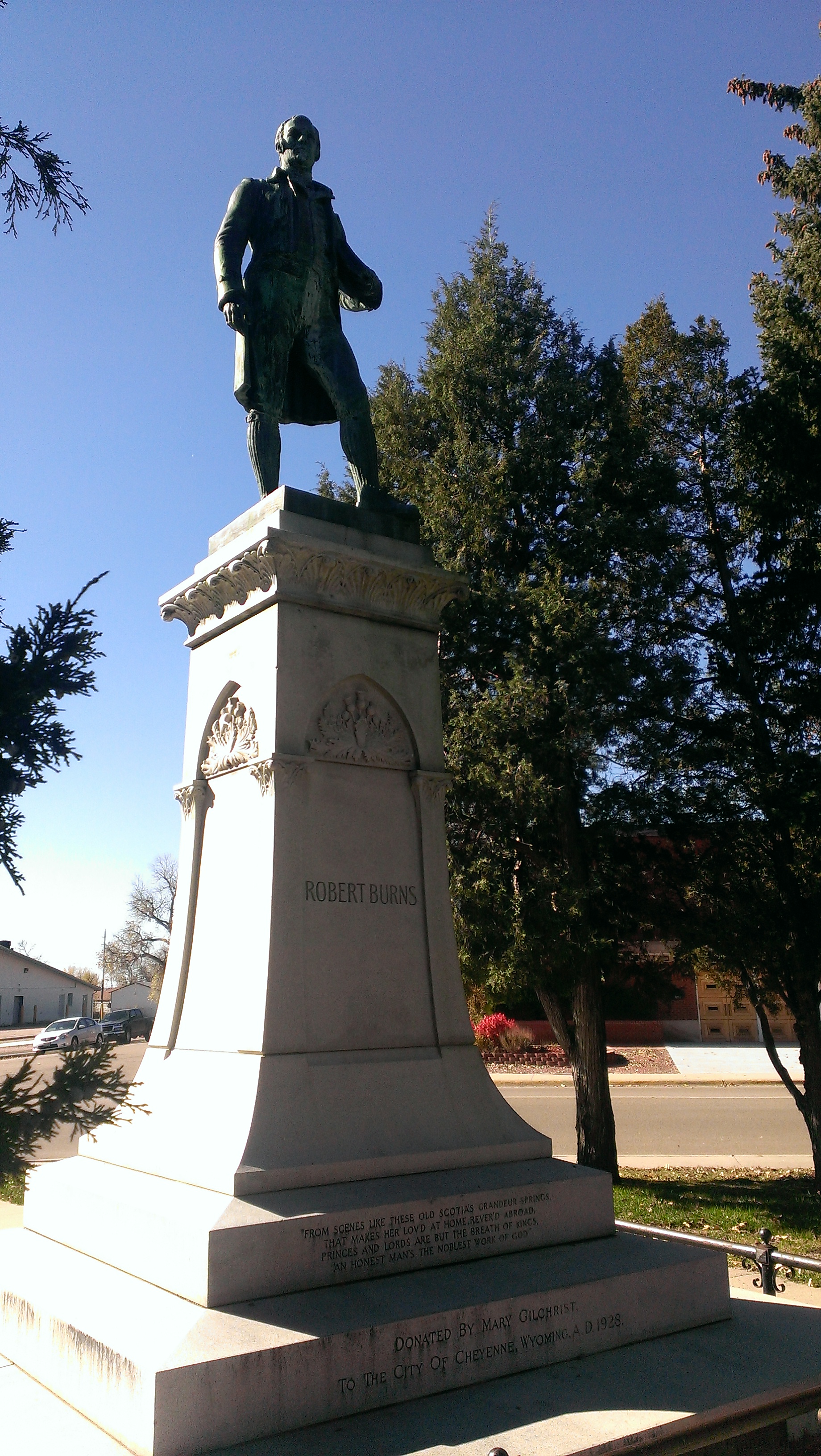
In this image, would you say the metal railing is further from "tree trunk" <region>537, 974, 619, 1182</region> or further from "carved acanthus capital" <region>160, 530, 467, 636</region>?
"tree trunk" <region>537, 974, 619, 1182</region>

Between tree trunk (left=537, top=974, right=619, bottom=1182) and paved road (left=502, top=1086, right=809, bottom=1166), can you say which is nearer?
tree trunk (left=537, top=974, right=619, bottom=1182)

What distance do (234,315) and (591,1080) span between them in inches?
420

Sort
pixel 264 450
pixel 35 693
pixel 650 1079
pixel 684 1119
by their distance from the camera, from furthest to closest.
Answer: pixel 650 1079, pixel 684 1119, pixel 264 450, pixel 35 693

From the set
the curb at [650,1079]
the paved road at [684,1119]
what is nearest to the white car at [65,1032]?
the curb at [650,1079]

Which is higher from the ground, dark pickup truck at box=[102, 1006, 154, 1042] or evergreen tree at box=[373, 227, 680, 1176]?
evergreen tree at box=[373, 227, 680, 1176]

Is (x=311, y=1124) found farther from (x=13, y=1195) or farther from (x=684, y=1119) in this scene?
(x=684, y=1119)

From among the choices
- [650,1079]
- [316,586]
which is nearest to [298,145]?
[316,586]

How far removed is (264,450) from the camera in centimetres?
664

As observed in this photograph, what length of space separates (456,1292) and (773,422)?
12289mm

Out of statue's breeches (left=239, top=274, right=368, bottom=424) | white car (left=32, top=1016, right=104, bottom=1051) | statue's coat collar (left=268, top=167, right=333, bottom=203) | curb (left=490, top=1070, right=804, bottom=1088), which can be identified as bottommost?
curb (left=490, top=1070, right=804, bottom=1088)

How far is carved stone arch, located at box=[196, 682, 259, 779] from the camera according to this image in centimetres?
587

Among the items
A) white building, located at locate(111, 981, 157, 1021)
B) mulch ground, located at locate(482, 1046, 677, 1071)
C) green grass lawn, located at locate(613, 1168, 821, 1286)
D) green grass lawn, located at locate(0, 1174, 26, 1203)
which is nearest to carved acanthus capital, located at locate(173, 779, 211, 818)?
green grass lawn, located at locate(613, 1168, 821, 1286)

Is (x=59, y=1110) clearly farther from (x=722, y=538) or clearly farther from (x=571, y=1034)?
(x=722, y=538)

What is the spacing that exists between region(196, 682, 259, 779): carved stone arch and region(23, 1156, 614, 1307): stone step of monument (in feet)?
7.23
